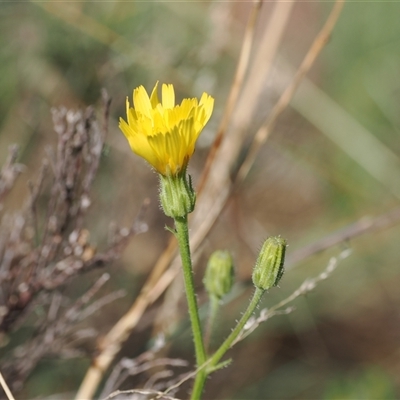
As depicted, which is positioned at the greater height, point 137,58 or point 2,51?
point 2,51

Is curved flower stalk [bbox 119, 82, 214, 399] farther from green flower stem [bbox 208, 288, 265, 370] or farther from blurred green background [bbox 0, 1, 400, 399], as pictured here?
blurred green background [bbox 0, 1, 400, 399]

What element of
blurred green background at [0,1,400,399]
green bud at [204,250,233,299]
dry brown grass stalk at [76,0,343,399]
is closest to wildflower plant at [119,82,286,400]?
green bud at [204,250,233,299]

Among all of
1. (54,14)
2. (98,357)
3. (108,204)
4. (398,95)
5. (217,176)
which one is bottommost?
(98,357)

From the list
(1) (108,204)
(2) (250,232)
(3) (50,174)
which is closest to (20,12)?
(3) (50,174)

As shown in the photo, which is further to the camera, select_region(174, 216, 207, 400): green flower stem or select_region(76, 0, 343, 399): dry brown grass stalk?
select_region(76, 0, 343, 399): dry brown grass stalk

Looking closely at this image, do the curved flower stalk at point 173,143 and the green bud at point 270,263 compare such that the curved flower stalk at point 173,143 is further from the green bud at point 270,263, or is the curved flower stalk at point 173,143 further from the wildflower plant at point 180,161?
the green bud at point 270,263

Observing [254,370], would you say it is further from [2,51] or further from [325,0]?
[325,0]
